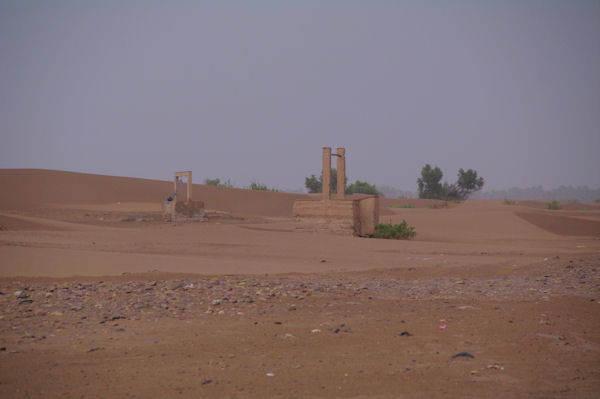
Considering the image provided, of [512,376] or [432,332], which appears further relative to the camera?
[432,332]

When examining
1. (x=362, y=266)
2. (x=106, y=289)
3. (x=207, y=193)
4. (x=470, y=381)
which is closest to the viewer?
(x=470, y=381)

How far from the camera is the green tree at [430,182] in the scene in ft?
178

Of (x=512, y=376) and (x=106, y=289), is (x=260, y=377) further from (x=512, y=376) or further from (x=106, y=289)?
(x=106, y=289)

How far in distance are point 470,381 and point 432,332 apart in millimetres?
1204

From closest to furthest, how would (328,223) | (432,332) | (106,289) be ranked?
(432,332) → (106,289) → (328,223)

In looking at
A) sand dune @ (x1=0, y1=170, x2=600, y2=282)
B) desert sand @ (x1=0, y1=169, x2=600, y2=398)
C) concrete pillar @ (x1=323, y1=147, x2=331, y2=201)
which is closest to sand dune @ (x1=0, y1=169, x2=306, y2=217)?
sand dune @ (x1=0, y1=170, x2=600, y2=282)

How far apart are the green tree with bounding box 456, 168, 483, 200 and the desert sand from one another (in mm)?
42934

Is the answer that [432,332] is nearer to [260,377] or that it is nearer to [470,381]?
[470,381]

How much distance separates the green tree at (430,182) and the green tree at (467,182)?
194 centimetres

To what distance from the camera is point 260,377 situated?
142 inches

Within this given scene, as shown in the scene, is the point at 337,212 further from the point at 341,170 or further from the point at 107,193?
the point at 107,193

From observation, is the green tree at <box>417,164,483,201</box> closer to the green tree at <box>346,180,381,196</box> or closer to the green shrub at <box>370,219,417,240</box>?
the green tree at <box>346,180,381,196</box>

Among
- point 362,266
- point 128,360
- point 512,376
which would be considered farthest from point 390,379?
point 362,266

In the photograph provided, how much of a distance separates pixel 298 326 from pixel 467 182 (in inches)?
2000
